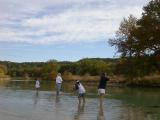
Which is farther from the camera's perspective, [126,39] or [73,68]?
[73,68]

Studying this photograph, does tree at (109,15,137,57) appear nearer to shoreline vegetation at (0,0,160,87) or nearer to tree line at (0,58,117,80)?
shoreline vegetation at (0,0,160,87)

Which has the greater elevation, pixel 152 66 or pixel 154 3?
pixel 154 3

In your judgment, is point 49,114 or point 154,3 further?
point 154,3

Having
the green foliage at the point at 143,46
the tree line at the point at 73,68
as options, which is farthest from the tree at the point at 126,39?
the tree line at the point at 73,68

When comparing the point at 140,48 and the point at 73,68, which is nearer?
the point at 140,48

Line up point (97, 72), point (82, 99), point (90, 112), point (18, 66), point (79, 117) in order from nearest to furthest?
point (79, 117)
point (90, 112)
point (82, 99)
point (97, 72)
point (18, 66)

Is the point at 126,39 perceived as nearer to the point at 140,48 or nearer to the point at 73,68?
the point at 140,48

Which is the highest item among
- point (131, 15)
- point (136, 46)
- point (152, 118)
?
point (131, 15)

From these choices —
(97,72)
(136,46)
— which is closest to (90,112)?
(136,46)

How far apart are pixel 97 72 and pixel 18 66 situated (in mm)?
81375

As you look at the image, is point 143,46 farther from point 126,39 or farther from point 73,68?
point 73,68

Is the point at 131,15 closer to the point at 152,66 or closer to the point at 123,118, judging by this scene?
the point at 152,66

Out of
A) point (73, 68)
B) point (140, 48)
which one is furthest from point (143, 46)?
point (73, 68)

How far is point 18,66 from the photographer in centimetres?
19500
